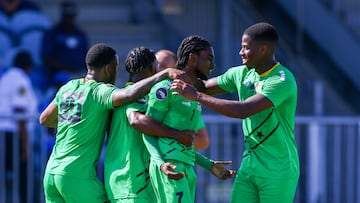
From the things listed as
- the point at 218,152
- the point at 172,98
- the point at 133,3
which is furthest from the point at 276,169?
the point at 133,3

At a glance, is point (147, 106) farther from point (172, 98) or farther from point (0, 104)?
point (0, 104)

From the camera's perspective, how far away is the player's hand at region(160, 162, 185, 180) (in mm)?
6840

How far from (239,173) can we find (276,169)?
306 mm

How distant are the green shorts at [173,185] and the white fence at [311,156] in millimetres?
4044

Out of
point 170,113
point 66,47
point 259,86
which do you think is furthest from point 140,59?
point 66,47

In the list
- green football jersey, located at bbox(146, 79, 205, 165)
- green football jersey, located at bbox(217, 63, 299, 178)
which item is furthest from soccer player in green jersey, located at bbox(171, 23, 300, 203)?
green football jersey, located at bbox(146, 79, 205, 165)

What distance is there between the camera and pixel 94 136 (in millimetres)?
7453

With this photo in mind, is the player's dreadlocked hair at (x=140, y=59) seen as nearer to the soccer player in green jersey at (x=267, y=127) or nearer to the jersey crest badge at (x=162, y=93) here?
the jersey crest badge at (x=162, y=93)

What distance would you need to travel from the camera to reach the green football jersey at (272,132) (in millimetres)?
7250

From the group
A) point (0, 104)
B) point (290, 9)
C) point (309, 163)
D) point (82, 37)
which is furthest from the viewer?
point (290, 9)

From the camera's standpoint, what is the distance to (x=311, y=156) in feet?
37.1

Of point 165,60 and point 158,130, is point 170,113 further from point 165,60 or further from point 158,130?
point 165,60

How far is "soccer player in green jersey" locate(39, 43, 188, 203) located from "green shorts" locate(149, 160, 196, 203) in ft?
1.93

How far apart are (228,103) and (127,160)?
0.89m
